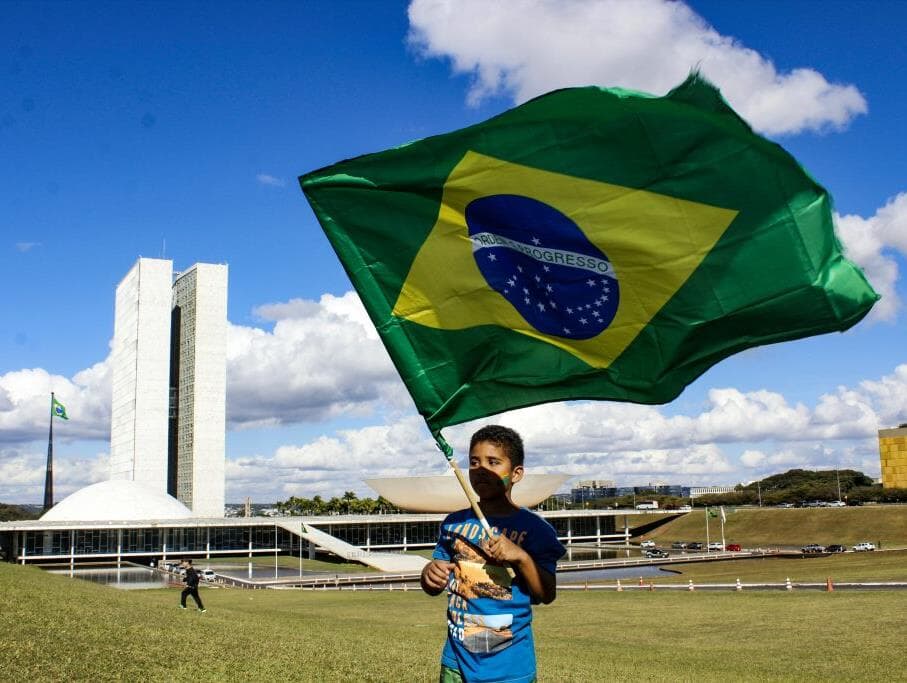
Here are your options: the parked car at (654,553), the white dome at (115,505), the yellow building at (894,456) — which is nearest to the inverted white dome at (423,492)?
the parked car at (654,553)

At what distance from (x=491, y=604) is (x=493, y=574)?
143mm

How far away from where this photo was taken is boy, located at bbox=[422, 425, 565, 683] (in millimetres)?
4160

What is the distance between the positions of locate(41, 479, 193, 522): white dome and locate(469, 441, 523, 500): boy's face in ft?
252

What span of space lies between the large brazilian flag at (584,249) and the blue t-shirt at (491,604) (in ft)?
5.39

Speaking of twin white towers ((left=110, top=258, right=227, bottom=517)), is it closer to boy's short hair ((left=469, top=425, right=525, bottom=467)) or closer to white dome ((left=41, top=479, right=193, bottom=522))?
white dome ((left=41, top=479, right=193, bottom=522))

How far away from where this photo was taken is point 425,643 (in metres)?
15.0

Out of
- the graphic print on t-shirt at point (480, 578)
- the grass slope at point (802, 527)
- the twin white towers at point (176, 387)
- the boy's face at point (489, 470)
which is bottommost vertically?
the grass slope at point (802, 527)

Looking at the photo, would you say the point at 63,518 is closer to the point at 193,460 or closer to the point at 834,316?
the point at 193,460

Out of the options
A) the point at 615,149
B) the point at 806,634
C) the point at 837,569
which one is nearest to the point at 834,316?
the point at 615,149

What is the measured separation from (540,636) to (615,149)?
1483 cm

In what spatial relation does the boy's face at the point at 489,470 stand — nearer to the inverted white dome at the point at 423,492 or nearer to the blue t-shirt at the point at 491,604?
the blue t-shirt at the point at 491,604

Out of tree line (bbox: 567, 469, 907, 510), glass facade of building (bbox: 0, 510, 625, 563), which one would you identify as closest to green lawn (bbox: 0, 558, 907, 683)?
glass facade of building (bbox: 0, 510, 625, 563)

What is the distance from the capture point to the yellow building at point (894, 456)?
99750 mm

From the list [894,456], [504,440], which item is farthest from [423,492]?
[504,440]
